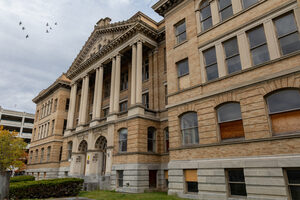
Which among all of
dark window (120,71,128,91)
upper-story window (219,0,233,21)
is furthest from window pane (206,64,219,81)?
dark window (120,71,128,91)

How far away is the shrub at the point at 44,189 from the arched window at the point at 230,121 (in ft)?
39.1

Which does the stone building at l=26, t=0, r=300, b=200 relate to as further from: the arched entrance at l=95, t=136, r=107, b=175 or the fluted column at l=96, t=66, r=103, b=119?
the fluted column at l=96, t=66, r=103, b=119

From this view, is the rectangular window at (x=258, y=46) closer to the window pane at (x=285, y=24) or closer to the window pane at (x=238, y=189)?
the window pane at (x=285, y=24)

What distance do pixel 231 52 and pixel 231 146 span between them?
5992mm

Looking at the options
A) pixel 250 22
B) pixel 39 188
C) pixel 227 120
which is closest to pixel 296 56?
pixel 250 22

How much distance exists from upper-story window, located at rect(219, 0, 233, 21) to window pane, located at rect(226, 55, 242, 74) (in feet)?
10.4

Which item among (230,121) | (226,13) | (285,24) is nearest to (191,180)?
(230,121)

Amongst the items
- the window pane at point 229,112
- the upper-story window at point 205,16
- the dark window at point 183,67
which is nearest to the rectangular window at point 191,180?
the window pane at point 229,112

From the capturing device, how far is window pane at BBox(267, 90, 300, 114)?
34.3ft

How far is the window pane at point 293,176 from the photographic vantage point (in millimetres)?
9696

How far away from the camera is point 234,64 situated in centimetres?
1351

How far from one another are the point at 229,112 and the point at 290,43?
483cm

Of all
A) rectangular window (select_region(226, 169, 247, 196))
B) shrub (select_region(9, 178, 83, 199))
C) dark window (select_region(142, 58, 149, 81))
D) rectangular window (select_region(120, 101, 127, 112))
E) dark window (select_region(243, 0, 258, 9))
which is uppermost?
dark window (select_region(142, 58, 149, 81))

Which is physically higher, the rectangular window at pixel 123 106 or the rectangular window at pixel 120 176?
the rectangular window at pixel 123 106
